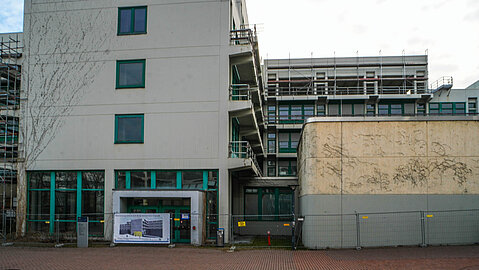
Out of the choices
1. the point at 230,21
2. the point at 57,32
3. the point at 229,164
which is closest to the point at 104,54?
the point at 57,32

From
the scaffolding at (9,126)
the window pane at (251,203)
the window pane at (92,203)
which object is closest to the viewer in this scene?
the window pane at (92,203)

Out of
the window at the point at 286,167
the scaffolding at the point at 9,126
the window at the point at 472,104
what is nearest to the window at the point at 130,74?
the scaffolding at the point at 9,126

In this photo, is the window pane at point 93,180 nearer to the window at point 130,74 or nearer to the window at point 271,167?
the window at point 130,74

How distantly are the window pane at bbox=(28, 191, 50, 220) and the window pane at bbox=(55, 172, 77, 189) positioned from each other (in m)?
0.80

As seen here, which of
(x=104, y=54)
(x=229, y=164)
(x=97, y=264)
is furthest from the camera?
(x=104, y=54)

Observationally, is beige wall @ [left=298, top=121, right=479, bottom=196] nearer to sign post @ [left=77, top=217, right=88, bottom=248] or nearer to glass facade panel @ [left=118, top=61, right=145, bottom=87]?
glass facade panel @ [left=118, top=61, right=145, bottom=87]

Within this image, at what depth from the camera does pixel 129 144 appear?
22578mm

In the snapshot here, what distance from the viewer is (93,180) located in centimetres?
2292

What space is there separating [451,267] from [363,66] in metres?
31.3

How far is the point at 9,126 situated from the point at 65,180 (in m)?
6.36

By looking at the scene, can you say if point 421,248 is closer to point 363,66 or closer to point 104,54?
point 104,54

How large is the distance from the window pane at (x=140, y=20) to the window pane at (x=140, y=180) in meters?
7.49

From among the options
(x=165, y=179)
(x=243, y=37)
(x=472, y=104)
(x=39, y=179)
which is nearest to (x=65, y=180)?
Answer: (x=39, y=179)

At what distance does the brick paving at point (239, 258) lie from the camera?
1414cm
